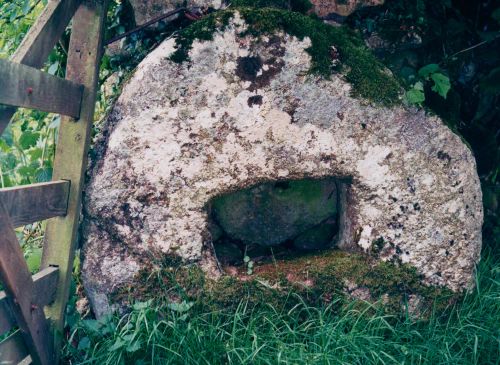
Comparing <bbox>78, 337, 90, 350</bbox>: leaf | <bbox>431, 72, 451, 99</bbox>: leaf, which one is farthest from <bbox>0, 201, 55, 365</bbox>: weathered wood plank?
→ <bbox>431, 72, 451, 99</bbox>: leaf

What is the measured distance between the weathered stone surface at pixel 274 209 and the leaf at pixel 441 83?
734mm

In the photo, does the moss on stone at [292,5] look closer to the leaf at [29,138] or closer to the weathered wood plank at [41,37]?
the weathered wood plank at [41,37]

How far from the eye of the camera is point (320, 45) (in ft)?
7.62

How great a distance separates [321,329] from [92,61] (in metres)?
1.71

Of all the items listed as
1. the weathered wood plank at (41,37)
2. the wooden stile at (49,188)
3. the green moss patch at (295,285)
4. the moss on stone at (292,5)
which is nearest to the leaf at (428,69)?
the moss on stone at (292,5)

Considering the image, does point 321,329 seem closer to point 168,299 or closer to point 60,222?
point 168,299

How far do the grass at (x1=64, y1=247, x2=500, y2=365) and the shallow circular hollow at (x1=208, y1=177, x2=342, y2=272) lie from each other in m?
0.37

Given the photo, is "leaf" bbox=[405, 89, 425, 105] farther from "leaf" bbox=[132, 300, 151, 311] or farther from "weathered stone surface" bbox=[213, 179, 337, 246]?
"leaf" bbox=[132, 300, 151, 311]

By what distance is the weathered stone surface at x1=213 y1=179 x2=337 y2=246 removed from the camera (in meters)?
2.59

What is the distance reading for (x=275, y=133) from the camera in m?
2.27

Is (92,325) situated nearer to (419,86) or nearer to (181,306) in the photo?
(181,306)

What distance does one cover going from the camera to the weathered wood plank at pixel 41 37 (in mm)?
1803

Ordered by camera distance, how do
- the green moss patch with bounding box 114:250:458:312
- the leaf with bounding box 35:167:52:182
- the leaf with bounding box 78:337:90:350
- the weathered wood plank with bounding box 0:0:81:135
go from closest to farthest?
the weathered wood plank with bounding box 0:0:81:135 → the leaf with bounding box 78:337:90:350 → the green moss patch with bounding box 114:250:458:312 → the leaf with bounding box 35:167:52:182

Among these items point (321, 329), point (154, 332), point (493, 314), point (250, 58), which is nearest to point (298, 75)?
point (250, 58)
